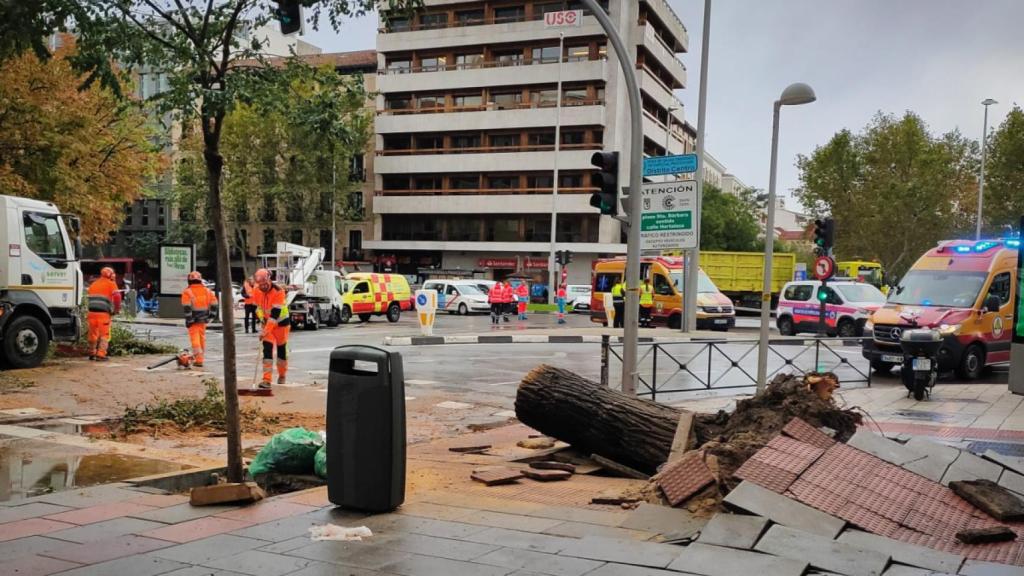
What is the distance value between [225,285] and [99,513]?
1.68 meters

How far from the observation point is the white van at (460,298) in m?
39.3

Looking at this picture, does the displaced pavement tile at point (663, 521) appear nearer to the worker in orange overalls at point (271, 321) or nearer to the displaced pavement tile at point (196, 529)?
the displaced pavement tile at point (196, 529)

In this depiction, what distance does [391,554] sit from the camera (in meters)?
4.50

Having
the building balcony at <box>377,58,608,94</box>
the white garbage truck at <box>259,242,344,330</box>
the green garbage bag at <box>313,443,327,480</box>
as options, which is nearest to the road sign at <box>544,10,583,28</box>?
the building balcony at <box>377,58,608,94</box>

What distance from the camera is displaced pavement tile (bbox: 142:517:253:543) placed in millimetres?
4848

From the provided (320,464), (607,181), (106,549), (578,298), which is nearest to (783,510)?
(320,464)

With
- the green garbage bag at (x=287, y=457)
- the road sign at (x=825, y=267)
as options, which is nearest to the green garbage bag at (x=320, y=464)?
the green garbage bag at (x=287, y=457)

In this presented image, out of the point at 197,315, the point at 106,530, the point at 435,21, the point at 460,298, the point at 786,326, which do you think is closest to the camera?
the point at 106,530

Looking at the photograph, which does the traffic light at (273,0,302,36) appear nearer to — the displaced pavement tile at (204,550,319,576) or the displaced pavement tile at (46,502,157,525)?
the displaced pavement tile at (46,502,157,525)

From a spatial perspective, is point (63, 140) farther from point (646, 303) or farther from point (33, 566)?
point (646, 303)

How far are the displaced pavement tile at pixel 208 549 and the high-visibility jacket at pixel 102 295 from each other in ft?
40.2

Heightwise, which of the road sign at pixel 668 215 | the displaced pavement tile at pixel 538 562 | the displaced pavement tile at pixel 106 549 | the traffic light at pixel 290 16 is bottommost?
the displaced pavement tile at pixel 106 549

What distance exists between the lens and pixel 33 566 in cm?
A: 430

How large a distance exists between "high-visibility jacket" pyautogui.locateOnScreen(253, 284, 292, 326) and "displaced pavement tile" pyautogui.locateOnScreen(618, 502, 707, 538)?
8177 mm
